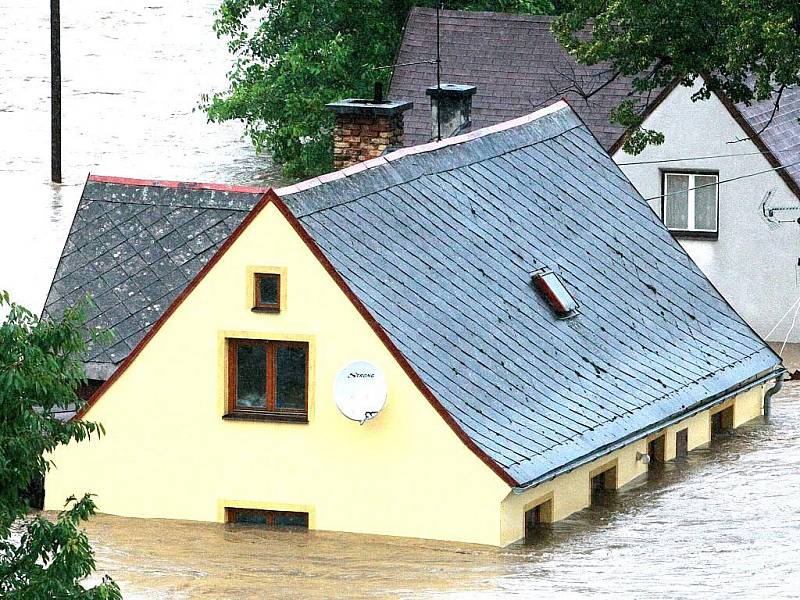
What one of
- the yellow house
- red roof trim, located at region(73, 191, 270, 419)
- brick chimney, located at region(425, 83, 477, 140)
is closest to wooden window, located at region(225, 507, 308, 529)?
the yellow house

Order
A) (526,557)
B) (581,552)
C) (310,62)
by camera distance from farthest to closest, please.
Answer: (310,62)
(581,552)
(526,557)

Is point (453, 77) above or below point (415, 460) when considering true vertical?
above

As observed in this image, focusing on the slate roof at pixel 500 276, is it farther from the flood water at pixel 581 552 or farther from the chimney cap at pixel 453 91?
the chimney cap at pixel 453 91

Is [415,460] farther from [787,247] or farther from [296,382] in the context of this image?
[787,247]

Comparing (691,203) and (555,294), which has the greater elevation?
(691,203)

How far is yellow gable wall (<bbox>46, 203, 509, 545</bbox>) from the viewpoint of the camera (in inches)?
1288

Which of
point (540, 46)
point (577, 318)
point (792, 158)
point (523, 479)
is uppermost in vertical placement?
point (540, 46)

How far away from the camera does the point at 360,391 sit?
107 ft

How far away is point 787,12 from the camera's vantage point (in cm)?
4350

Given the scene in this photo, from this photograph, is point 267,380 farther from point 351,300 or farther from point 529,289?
point 529,289

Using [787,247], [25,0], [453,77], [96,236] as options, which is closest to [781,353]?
[787,247]

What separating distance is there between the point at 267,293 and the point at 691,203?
54.1 ft

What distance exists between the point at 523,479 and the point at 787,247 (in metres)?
16.5

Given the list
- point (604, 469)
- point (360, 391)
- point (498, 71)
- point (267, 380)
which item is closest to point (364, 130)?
point (604, 469)
